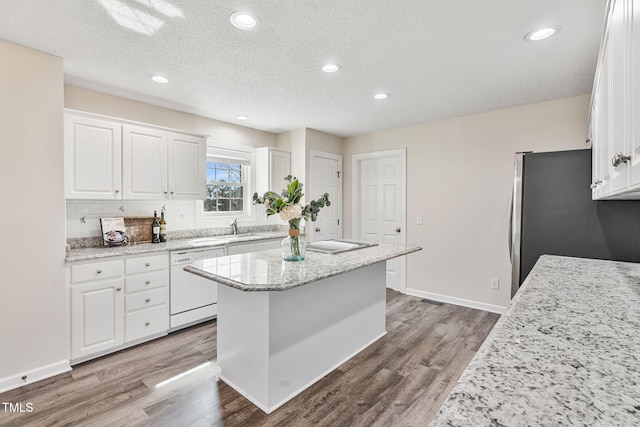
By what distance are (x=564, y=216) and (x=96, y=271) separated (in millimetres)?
3765

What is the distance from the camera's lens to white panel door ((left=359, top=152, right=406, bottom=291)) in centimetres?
446

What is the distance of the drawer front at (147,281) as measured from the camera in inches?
108

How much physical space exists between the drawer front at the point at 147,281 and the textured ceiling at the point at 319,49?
71.4 inches

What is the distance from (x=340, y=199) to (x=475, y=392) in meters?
4.52

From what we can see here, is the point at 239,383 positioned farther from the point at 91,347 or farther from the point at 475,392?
the point at 475,392

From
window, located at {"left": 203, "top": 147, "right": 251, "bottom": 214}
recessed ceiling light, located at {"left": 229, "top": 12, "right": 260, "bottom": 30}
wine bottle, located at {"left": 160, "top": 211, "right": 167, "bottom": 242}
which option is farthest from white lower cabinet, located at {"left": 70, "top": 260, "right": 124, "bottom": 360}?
recessed ceiling light, located at {"left": 229, "top": 12, "right": 260, "bottom": 30}

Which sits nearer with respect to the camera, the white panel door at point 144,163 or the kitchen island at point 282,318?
the kitchen island at point 282,318

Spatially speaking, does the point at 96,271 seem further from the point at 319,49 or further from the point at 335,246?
the point at 319,49

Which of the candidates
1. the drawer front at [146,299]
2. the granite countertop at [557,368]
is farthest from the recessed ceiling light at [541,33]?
the drawer front at [146,299]

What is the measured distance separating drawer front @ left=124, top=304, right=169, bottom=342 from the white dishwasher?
8 cm

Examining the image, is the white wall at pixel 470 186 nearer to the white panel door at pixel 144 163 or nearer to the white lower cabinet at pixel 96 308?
the white panel door at pixel 144 163

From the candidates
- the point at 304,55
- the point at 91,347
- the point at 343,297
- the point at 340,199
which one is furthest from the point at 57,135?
the point at 340,199

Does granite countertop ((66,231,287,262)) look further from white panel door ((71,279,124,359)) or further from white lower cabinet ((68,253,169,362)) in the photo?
white panel door ((71,279,124,359))

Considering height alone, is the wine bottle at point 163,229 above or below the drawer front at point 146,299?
above
